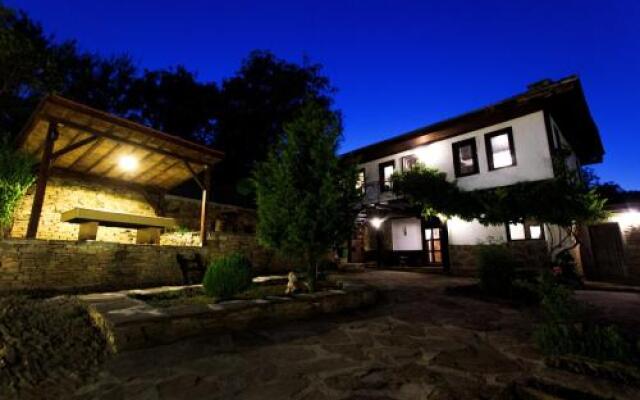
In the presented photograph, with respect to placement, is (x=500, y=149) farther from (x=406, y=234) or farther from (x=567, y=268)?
(x=406, y=234)

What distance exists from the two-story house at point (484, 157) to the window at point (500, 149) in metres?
0.04

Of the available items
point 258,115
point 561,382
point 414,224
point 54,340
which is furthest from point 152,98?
point 561,382

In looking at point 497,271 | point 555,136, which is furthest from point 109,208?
point 555,136

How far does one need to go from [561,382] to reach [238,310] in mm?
3783

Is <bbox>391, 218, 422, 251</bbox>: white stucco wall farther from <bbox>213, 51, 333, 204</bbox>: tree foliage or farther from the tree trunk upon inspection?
the tree trunk

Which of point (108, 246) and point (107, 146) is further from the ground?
point (107, 146)

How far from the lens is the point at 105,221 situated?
9.10 meters

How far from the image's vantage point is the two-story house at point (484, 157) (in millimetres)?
11188

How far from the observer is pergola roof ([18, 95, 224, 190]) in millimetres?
8148

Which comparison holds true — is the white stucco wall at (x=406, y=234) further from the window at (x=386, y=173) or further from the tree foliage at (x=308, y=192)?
the tree foliage at (x=308, y=192)

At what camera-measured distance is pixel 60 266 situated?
23.4 ft

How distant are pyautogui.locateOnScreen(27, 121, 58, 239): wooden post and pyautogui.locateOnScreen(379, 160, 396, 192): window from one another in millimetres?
13206

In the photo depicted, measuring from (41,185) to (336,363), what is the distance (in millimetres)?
8733

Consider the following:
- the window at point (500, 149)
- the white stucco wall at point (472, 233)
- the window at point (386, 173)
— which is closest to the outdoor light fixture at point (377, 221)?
the window at point (386, 173)
